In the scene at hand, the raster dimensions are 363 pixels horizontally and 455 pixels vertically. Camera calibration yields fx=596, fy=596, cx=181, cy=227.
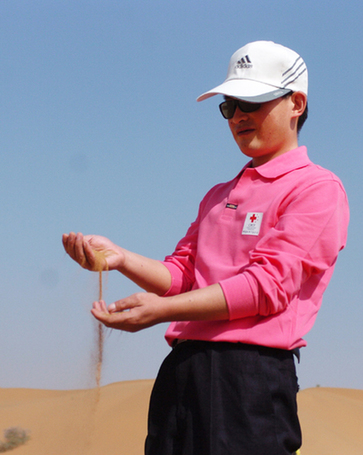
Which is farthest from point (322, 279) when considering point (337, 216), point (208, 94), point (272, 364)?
point (208, 94)

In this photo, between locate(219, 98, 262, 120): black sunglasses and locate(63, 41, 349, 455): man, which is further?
locate(219, 98, 262, 120): black sunglasses

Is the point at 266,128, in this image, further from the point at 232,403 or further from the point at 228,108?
the point at 232,403

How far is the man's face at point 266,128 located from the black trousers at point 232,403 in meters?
0.94

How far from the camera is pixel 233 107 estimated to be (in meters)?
2.81

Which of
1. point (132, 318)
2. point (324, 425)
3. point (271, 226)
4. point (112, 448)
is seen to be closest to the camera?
point (132, 318)

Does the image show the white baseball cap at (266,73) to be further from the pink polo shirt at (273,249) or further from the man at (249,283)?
the pink polo shirt at (273,249)

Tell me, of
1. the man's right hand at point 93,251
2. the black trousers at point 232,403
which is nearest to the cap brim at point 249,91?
the man's right hand at point 93,251

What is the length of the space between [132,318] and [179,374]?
413 millimetres

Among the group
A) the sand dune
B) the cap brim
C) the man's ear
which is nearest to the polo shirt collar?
the man's ear

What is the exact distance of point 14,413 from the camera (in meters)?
11.0

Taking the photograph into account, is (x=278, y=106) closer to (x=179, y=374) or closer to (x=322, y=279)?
(x=322, y=279)

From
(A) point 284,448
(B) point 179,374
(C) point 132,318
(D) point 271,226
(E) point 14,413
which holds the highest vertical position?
(D) point 271,226

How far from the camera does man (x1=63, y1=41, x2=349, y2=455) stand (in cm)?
239

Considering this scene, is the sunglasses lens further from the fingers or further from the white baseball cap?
the fingers
